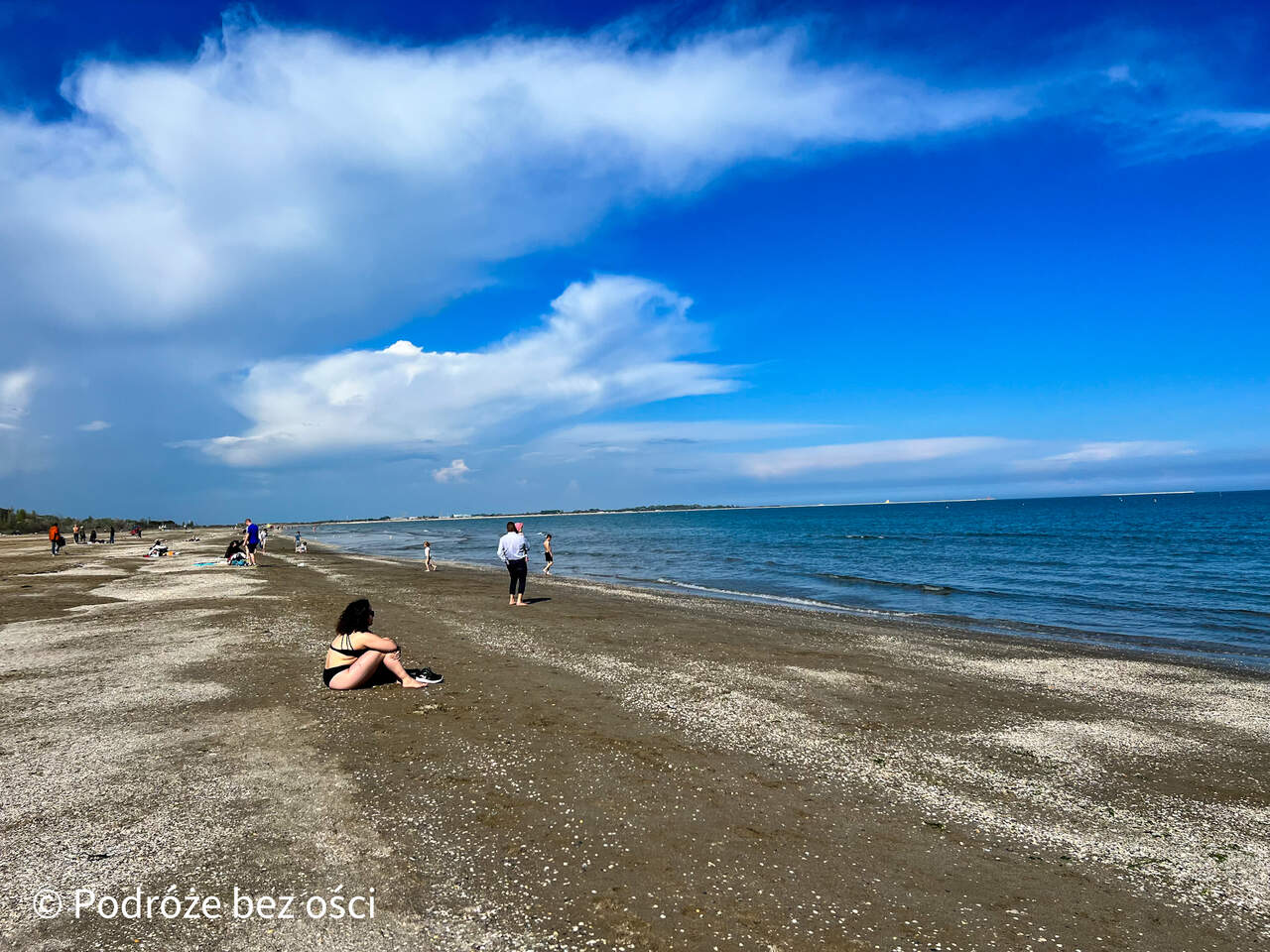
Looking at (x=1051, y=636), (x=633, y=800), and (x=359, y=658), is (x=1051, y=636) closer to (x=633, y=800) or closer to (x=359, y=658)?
(x=633, y=800)

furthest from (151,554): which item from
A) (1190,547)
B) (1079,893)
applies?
(1190,547)

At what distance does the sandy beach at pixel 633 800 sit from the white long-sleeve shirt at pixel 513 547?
6.49 meters

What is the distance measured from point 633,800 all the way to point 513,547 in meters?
13.9

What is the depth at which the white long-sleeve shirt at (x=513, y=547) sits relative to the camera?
20000 mm

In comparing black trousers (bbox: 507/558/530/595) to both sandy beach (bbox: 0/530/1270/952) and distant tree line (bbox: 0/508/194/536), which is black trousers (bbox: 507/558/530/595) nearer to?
sandy beach (bbox: 0/530/1270/952)

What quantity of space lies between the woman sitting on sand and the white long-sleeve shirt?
30.7 ft

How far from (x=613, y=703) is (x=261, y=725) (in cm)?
485

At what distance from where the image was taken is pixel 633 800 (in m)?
6.67

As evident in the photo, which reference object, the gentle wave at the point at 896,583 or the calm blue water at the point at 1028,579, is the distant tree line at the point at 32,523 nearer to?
the calm blue water at the point at 1028,579

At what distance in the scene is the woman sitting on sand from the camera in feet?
33.2

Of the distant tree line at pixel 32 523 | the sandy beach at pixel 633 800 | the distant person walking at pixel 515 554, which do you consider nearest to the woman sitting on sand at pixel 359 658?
the sandy beach at pixel 633 800

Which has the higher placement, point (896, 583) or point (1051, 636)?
point (1051, 636)

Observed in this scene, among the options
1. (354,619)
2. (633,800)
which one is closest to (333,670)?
(354,619)

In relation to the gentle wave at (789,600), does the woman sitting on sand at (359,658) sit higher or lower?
higher
